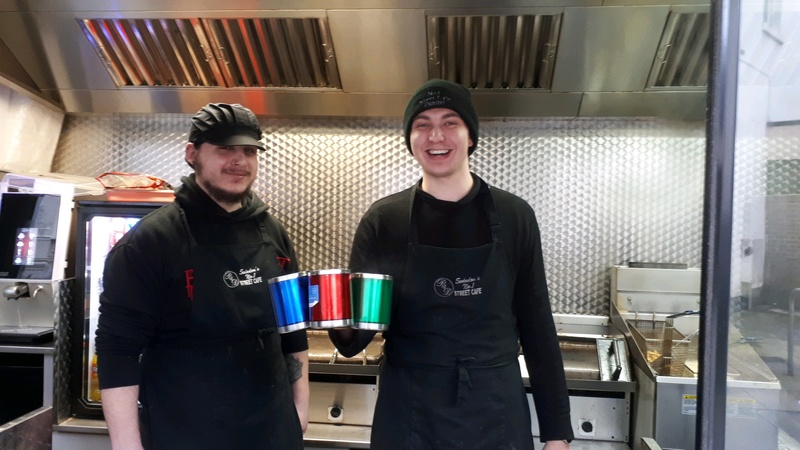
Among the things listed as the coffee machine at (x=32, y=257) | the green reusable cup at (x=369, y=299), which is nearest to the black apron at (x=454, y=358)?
the green reusable cup at (x=369, y=299)

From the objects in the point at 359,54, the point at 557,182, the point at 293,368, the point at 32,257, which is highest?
the point at 359,54

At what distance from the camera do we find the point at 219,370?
1.52 m

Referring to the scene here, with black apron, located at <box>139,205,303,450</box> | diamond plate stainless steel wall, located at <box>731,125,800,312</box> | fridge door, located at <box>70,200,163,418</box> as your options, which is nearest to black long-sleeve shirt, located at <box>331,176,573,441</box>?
black apron, located at <box>139,205,303,450</box>

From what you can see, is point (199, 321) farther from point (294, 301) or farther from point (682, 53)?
point (682, 53)

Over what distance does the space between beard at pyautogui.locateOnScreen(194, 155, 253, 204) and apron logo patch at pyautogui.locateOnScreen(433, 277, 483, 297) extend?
72 cm

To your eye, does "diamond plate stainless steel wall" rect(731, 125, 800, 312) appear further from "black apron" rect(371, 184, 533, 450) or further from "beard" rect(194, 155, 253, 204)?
"beard" rect(194, 155, 253, 204)

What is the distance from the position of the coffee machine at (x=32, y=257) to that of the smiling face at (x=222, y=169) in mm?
1249

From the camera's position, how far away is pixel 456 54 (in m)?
2.49

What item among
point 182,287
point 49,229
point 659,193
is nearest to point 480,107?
point 659,193

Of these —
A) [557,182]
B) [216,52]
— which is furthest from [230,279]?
[557,182]

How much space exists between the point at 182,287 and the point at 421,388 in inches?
31.0

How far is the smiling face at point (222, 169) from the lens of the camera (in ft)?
5.14

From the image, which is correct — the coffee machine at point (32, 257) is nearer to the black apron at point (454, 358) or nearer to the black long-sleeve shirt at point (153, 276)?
the black long-sleeve shirt at point (153, 276)

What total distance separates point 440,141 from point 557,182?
1.56 meters
